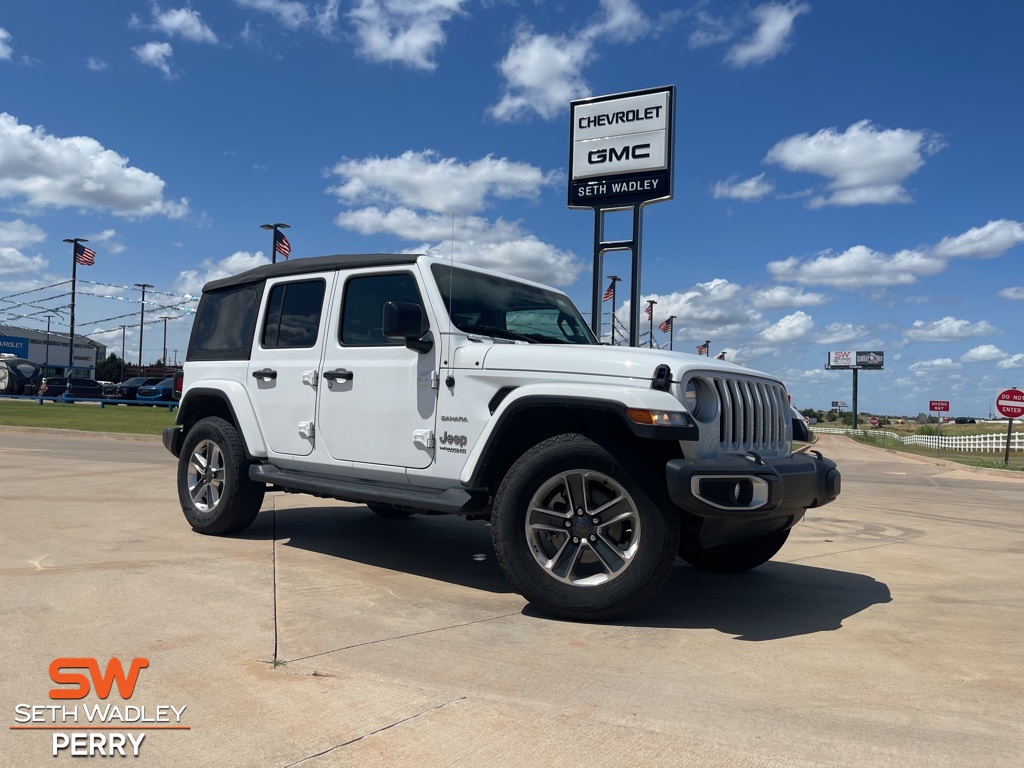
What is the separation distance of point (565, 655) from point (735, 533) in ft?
4.14

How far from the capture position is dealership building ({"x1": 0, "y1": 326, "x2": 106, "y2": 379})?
76875 millimetres

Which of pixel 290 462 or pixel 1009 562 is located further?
pixel 1009 562

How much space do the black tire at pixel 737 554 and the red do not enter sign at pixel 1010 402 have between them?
20831 millimetres

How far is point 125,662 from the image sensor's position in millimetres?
3180

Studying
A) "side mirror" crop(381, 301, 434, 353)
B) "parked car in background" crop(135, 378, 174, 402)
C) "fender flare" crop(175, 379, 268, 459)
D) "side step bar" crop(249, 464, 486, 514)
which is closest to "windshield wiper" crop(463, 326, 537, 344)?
"side mirror" crop(381, 301, 434, 353)

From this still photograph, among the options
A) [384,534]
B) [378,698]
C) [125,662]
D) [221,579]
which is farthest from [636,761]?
[384,534]

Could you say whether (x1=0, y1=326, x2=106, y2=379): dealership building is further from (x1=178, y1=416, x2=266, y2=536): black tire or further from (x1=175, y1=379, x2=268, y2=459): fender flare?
(x1=175, y1=379, x2=268, y2=459): fender flare

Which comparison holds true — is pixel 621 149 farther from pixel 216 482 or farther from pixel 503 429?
pixel 503 429

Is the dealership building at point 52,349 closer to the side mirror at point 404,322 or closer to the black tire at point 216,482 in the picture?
the black tire at point 216,482

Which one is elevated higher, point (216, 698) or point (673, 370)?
point (673, 370)

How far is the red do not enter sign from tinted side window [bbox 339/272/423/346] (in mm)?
22520

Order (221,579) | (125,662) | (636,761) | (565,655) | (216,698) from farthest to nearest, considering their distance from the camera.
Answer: (221,579), (565,655), (125,662), (216,698), (636,761)

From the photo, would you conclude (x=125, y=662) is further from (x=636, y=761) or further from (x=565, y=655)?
(x=636, y=761)

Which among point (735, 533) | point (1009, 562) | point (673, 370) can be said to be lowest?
point (1009, 562)
